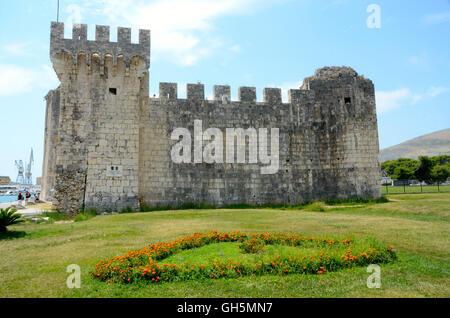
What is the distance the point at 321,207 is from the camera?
1822cm

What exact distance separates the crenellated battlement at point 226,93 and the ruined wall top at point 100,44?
1832mm

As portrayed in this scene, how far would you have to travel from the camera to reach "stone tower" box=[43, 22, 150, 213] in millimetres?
17203

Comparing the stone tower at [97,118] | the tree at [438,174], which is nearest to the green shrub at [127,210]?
the stone tower at [97,118]

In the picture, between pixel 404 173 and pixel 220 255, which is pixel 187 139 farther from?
pixel 404 173

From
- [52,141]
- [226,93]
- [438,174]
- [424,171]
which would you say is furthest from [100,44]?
[438,174]

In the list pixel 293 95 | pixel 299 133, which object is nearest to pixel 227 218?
pixel 299 133

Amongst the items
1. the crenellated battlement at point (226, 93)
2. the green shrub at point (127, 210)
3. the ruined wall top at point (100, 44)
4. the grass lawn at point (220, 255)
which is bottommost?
the grass lawn at point (220, 255)

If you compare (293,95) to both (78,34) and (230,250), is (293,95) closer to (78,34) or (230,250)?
(78,34)

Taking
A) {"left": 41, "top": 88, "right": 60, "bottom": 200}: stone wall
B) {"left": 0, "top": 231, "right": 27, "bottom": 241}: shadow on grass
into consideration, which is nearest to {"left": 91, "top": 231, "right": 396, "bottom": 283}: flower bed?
{"left": 0, "top": 231, "right": 27, "bottom": 241}: shadow on grass

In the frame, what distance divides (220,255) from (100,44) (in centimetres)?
1519

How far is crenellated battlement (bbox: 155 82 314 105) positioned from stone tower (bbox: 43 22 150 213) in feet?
5.60

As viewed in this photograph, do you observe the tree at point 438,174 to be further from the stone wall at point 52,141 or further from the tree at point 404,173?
the stone wall at point 52,141

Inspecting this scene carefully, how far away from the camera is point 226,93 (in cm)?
2016

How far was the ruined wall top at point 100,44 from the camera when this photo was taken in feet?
58.1
